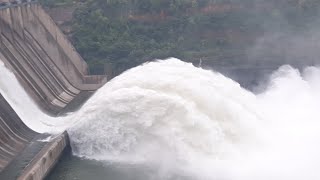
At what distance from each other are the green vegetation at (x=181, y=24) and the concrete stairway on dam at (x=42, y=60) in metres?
6.79

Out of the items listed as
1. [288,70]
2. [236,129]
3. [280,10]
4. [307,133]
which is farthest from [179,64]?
[280,10]

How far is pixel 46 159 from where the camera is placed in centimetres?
1945

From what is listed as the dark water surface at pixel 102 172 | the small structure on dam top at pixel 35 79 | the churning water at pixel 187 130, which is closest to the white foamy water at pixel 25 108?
A: the churning water at pixel 187 130

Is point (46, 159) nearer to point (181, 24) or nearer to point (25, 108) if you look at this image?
point (25, 108)

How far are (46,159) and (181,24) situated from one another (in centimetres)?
2733

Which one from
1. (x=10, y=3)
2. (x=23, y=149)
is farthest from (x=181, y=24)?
(x=23, y=149)

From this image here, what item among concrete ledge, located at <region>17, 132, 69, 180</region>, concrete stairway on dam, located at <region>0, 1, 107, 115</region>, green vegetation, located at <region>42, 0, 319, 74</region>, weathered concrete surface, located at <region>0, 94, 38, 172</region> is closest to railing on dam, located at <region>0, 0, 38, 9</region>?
concrete stairway on dam, located at <region>0, 1, 107, 115</region>

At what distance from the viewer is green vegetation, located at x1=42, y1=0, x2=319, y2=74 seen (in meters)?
41.9

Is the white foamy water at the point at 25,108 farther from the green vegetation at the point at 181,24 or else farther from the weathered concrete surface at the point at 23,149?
the green vegetation at the point at 181,24

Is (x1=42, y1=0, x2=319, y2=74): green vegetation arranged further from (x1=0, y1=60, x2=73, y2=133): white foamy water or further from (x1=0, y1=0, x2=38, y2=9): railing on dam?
(x1=0, y1=60, x2=73, y2=133): white foamy water

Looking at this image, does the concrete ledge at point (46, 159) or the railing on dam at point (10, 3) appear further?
the railing on dam at point (10, 3)

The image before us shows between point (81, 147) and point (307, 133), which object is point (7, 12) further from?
point (307, 133)

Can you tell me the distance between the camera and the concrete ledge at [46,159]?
17953mm

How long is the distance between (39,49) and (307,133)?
18054 millimetres
